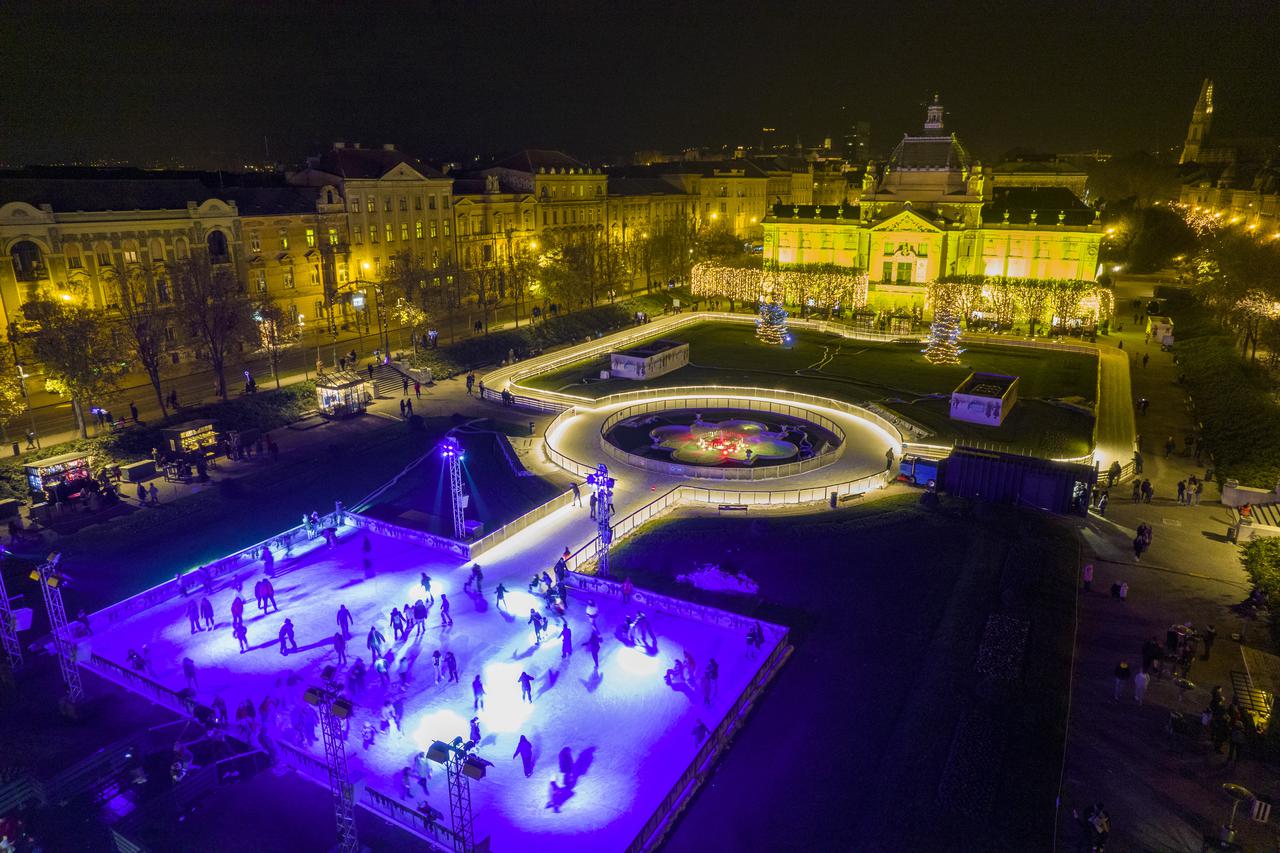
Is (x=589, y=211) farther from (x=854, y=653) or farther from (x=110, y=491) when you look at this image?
(x=854, y=653)

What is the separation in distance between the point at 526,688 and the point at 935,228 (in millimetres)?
73008

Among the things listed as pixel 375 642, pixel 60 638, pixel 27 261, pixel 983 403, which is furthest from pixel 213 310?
pixel 983 403

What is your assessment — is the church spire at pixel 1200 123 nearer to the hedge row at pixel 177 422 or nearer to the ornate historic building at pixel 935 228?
the ornate historic building at pixel 935 228

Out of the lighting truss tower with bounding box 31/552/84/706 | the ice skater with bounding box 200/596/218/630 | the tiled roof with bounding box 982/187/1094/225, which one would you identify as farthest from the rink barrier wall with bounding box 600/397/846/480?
the tiled roof with bounding box 982/187/1094/225

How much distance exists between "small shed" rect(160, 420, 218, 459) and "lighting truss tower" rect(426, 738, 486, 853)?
29.1 metres

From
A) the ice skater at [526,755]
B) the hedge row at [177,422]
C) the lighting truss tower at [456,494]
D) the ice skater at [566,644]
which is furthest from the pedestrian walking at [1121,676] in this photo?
the hedge row at [177,422]

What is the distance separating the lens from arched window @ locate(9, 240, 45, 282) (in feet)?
161

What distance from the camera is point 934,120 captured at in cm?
8775

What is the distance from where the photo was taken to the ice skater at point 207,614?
84.2 ft

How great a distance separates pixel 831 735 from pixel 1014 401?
3882 centimetres

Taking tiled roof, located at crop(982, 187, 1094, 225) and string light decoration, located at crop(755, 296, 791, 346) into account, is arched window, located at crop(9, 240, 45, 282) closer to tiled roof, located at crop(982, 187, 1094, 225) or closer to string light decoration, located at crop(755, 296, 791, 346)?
string light decoration, located at crop(755, 296, 791, 346)

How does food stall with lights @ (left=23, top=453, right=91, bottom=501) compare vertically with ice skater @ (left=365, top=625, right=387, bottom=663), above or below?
above

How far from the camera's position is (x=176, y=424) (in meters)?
43.4

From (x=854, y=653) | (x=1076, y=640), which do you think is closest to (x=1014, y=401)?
(x=1076, y=640)
